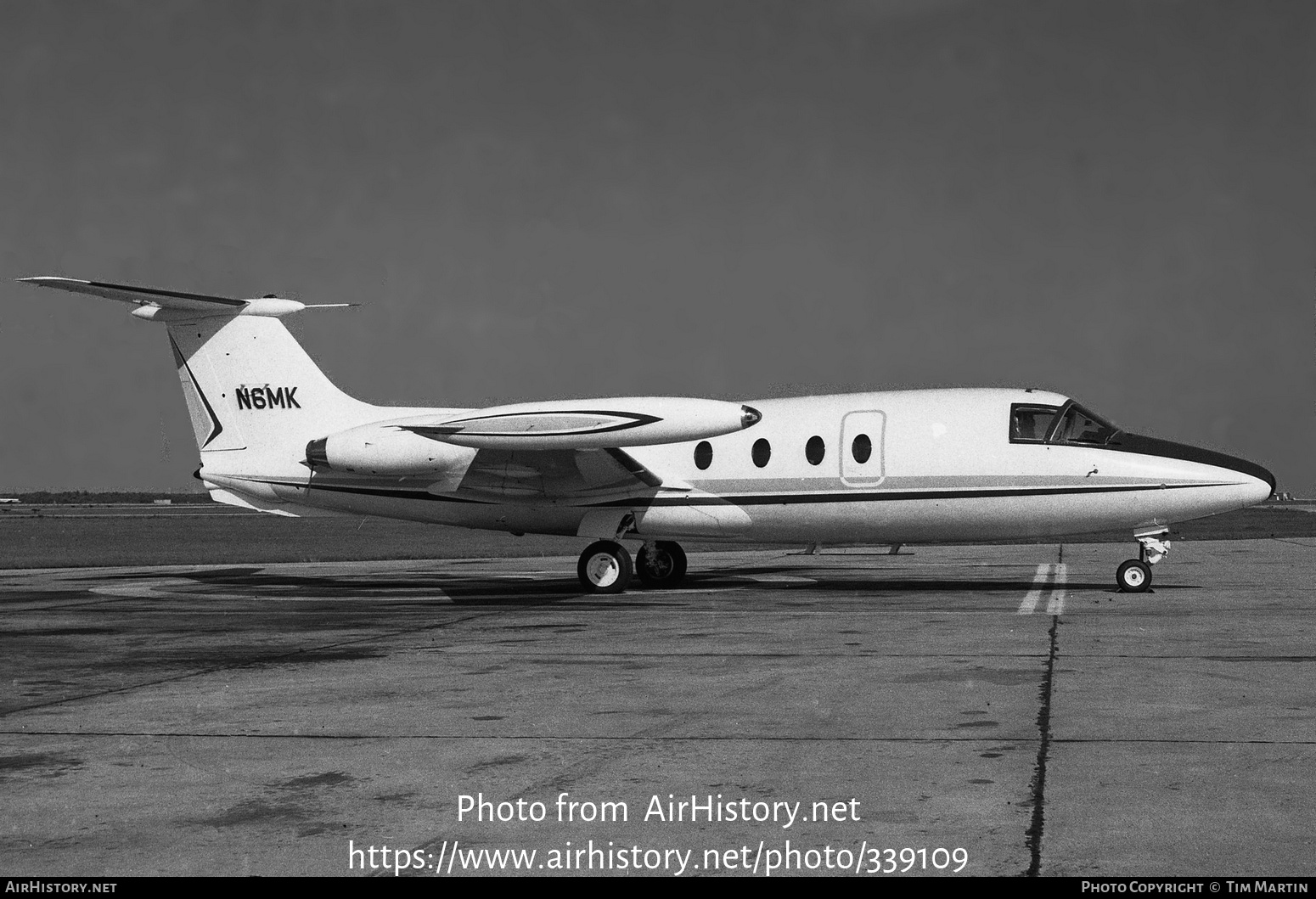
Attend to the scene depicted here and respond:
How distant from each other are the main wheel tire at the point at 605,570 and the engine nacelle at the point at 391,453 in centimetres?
256

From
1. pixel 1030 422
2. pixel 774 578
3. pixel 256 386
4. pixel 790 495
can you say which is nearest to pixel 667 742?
pixel 790 495

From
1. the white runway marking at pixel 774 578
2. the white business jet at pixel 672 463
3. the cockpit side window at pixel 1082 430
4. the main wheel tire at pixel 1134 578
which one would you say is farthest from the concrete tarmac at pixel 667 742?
the white runway marking at pixel 774 578

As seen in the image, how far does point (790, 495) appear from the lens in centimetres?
2195

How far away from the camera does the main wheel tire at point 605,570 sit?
22.5 metres

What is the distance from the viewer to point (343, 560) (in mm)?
35344

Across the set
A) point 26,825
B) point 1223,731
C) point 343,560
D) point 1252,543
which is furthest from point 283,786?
point 1252,543

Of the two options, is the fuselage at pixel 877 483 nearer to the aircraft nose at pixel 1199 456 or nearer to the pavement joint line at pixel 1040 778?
the aircraft nose at pixel 1199 456

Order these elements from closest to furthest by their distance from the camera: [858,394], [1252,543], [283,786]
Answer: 1. [283,786]
2. [858,394]
3. [1252,543]

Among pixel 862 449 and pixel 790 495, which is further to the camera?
pixel 790 495

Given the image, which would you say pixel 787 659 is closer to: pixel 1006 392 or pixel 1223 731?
pixel 1223 731

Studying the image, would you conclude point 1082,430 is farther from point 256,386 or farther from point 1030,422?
point 256,386

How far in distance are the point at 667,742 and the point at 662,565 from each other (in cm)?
1667

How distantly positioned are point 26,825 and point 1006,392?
1745cm
